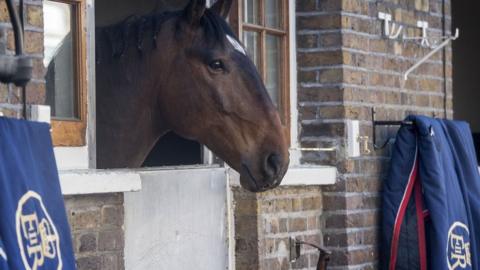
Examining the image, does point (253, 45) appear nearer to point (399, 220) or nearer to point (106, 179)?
point (399, 220)

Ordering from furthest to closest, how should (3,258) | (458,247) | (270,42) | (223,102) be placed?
(458,247)
(270,42)
(223,102)
(3,258)

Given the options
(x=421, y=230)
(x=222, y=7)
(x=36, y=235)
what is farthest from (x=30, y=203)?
(x=421, y=230)

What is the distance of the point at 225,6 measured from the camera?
15.3 feet

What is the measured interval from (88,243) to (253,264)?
1.05 m

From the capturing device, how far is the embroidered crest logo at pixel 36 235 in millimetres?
3295

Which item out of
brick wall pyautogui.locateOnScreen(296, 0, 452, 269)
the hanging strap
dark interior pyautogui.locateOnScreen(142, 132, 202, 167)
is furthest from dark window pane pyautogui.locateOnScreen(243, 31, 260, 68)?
the hanging strap

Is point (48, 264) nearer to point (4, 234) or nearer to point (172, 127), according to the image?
point (4, 234)

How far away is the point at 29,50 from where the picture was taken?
12.4ft

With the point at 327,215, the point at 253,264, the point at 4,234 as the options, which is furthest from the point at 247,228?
the point at 4,234

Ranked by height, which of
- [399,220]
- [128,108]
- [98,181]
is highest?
[128,108]

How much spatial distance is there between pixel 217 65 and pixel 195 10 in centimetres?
23

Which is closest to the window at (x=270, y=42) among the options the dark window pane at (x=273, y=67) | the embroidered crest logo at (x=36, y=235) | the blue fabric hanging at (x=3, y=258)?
the dark window pane at (x=273, y=67)

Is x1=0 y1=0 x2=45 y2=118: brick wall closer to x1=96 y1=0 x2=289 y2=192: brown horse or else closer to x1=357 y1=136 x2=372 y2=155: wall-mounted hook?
x1=96 y1=0 x2=289 y2=192: brown horse

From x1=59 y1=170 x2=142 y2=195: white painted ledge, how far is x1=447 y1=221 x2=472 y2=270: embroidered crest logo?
1.95 metres
